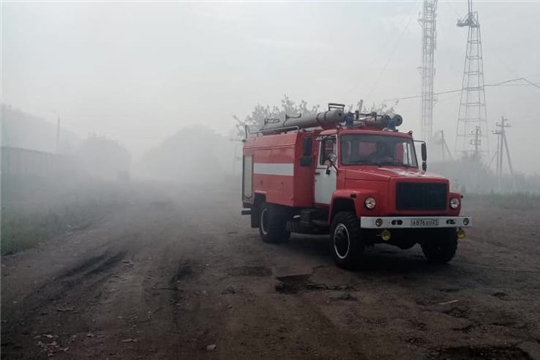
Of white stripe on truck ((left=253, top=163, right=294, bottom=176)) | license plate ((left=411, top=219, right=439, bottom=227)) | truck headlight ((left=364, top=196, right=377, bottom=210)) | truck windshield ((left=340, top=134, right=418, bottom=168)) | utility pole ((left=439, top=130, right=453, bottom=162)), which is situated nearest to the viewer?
Answer: license plate ((left=411, top=219, right=439, bottom=227))

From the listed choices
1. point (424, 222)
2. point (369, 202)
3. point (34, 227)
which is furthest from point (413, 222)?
point (34, 227)

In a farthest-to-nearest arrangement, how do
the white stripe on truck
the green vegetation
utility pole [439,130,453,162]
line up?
1. utility pole [439,130,453,162]
2. the green vegetation
3. the white stripe on truck

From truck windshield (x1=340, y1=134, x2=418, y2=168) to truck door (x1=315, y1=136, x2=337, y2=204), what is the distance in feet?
0.97

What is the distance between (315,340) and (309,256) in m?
5.56

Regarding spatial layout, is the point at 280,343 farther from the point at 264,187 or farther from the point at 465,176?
the point at 465,176

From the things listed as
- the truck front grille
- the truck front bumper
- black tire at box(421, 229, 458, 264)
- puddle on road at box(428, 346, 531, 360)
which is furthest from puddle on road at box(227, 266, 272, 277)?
puddle on road at box(428, 346, 531, 360)

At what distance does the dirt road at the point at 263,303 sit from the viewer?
18.9 ft

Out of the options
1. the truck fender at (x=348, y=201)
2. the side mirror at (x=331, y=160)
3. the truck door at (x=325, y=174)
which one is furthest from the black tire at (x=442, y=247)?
the side mirror at (x=331, y=160)

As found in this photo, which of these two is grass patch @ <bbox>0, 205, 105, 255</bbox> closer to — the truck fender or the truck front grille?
the truck fender

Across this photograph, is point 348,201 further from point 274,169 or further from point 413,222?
point 274,169

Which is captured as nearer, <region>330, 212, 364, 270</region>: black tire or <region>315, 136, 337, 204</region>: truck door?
<region>330, 212, 364, 270</region>: black tire

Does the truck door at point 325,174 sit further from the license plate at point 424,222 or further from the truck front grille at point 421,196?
the license plate at point 424,222

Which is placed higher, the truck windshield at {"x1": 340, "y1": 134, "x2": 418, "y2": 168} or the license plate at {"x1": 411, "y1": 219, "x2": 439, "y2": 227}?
the truck windshield at {"x1": 340, "y1": 134, "x2": 418, "y2": 168}

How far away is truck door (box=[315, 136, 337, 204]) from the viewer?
35.7ft
